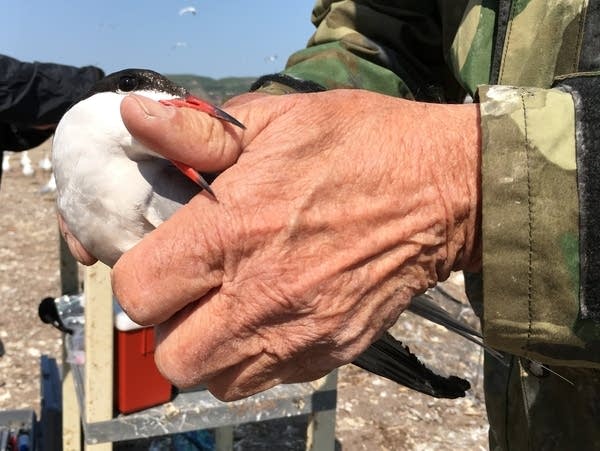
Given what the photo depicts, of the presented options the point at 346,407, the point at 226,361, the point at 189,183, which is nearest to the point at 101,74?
the point at 346,407

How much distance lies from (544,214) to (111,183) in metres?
0.94

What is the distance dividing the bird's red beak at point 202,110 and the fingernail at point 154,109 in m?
0.08

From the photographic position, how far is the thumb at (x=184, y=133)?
1.11m

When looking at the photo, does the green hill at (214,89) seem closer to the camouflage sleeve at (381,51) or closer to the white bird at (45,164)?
the camouflage sleeve at (381,51)

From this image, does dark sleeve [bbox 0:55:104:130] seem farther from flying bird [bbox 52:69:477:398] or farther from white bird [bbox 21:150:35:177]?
white bird [bbox 21:150:35:177]

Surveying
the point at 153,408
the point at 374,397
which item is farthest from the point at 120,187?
the point at 374,397

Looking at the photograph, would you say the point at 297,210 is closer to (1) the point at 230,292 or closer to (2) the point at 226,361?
(1) the point at 230,292

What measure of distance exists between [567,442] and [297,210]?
2.88 ft

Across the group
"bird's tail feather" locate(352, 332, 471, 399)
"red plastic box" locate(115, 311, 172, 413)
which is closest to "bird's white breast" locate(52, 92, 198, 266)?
"bird's tail feather" locate(352, 332, 471, 399)

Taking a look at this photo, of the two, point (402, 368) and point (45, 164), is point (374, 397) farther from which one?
point (45, 164)

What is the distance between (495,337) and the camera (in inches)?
42.1

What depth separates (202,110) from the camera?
46.9 inches

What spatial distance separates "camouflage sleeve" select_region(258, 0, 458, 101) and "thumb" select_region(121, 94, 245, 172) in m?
0.67

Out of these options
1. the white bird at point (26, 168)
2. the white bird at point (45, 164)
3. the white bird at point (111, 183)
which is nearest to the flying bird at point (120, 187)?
the white bird at point (111, 183)
